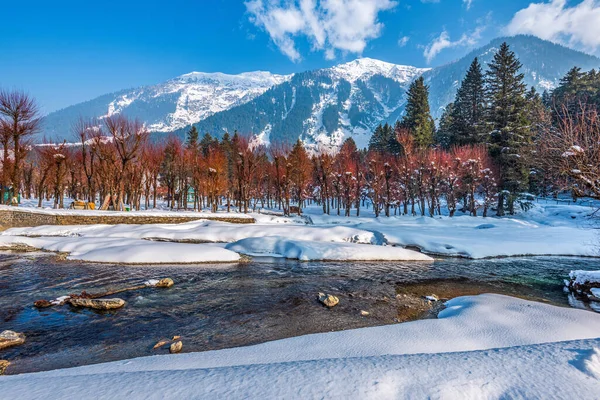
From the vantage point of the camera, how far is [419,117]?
50.9 m

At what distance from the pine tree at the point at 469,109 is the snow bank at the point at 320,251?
37.8 meters

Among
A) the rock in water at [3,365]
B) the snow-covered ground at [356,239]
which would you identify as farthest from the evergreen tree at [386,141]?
the rock in water at [3,365]

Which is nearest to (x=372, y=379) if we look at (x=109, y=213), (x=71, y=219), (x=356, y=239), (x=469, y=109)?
(x=356, y=239)

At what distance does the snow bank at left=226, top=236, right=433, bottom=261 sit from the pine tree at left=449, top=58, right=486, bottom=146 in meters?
37.8

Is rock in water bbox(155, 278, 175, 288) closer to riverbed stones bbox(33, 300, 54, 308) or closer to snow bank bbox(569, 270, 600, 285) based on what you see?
riverbed stones bbox(33, 300, 54, 308)

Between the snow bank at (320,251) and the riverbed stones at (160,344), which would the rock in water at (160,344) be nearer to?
the riverbed stones at (160,344)

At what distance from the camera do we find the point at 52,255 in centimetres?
1522

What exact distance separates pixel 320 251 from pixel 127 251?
10.1 meters

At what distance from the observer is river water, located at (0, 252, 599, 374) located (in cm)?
649

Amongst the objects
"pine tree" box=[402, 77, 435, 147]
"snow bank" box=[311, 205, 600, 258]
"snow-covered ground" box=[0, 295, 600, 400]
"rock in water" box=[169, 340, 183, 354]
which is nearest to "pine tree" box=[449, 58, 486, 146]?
"pine tree" box=[402, 77, 435, 147]

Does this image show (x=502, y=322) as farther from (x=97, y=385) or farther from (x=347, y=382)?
(x=97, y=385)

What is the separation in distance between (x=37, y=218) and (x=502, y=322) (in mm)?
29538

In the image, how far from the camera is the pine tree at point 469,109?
47.1 m

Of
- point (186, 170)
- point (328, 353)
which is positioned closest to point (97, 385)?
point (328, 353)
